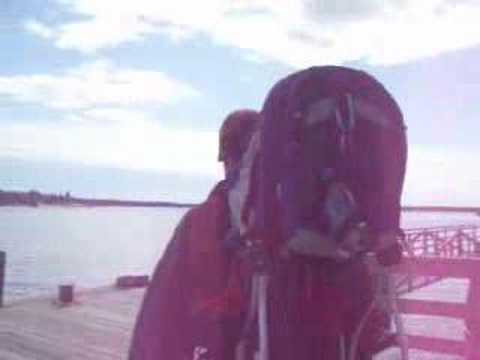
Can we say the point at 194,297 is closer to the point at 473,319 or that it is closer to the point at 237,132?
the point at 237,132

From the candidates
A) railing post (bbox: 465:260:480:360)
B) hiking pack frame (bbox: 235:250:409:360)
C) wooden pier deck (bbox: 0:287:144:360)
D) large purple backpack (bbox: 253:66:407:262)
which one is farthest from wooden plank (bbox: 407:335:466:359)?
large purple backpack (bbox: 253:66:407:262)

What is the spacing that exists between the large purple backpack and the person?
0.18 meters

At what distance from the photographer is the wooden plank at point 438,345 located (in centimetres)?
594

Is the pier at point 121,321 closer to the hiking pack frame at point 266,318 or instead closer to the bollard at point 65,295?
the bollard at point 65,295

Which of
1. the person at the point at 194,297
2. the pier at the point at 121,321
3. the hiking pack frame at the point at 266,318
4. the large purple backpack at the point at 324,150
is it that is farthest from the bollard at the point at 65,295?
the large purple backpack at the point at 324,150

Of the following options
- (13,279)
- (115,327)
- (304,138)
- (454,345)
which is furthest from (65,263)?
(304,138)

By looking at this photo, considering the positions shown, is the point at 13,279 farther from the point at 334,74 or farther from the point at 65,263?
the point at 334,74

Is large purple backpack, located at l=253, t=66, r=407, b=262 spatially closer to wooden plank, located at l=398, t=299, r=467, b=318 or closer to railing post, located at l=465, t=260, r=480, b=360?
railing post, located at l=465, t=260, r=480, b=360

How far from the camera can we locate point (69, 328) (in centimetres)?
945

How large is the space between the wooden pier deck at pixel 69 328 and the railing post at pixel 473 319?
3.81 meters

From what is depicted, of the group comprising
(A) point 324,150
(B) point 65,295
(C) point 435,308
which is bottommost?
(B) point 65,295

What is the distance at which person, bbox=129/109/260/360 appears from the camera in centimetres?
218

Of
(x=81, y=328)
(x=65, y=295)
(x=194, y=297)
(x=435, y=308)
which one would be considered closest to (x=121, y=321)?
(x=81, y=328)

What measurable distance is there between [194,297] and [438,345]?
4.37 metres
